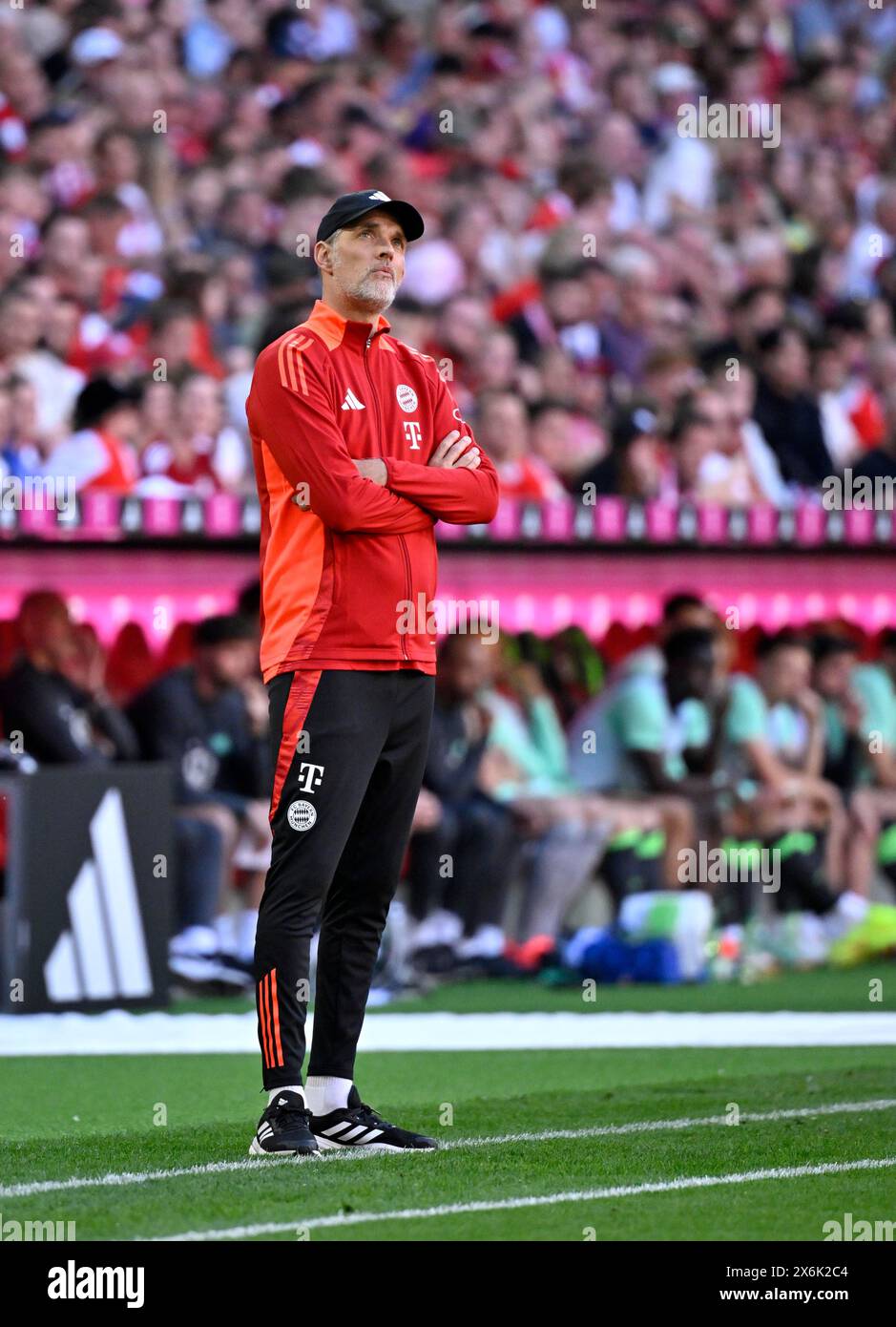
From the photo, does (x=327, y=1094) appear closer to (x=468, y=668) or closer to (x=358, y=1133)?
(x=358, y=1133)

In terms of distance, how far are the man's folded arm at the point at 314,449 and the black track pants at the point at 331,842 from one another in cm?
37

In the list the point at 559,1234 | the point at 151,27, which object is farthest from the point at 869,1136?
the point at 151,27

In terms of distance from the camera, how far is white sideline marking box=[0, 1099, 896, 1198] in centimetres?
494

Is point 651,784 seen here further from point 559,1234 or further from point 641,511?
point 559,1234

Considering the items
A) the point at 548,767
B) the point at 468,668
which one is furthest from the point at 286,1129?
the point at 548,767

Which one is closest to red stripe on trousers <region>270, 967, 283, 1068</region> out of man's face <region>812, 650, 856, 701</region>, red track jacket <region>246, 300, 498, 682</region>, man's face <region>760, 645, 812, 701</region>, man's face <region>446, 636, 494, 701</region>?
red track jacket <region>246, 300, 498, 682</region>

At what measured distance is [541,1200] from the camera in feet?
15.5

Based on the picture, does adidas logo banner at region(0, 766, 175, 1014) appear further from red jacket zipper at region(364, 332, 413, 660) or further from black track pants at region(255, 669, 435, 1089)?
red jacket zipper at region(364, 332, 413, 660)

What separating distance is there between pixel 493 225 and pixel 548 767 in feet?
14.7

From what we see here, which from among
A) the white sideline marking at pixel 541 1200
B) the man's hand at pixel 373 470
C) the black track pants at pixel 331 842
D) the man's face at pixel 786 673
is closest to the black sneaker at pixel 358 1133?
the black track pants at pixel 331 842

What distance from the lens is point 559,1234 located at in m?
4.33

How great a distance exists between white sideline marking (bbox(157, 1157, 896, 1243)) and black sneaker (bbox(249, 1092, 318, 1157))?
0.73 metres

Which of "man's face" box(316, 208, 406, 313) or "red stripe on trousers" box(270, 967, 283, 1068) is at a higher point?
"man's face" box(316, 208, 406, 313)

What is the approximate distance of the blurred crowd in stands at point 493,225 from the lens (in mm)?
12219
